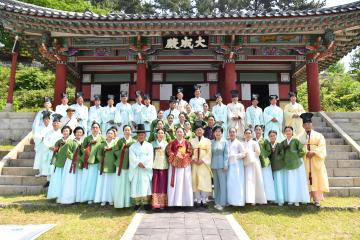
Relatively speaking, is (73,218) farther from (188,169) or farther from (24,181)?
(24,181)

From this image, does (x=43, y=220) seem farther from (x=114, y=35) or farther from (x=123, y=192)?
(x=114, y=35)

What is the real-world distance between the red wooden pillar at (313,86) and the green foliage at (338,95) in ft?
35.1

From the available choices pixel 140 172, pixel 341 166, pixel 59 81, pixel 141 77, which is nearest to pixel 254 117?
pixel 341 166

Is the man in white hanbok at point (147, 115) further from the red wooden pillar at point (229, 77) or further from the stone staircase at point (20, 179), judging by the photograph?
the red wooden pillar at point (229, 77)

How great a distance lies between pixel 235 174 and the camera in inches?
252

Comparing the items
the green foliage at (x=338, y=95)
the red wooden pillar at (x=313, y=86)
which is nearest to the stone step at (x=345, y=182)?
the red wooden pillar at (x=313, y=86)

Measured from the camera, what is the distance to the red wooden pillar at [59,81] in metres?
11.7

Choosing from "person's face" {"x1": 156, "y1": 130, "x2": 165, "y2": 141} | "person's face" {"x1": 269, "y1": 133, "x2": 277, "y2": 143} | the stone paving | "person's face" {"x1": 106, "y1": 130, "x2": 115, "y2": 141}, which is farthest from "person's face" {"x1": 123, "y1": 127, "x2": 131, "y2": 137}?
"person's face" {"x1": 269, "y1": 133, "x2": 277, "y2": 143}

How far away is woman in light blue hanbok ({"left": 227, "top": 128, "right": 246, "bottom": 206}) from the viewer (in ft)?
20.5

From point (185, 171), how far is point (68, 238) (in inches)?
97.9

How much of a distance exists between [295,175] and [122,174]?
11.3 feet

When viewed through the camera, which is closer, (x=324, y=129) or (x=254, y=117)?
(x=254, y=117)

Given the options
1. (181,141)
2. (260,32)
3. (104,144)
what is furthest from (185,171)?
(260,32)

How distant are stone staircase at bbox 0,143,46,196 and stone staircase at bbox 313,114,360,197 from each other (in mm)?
6680
